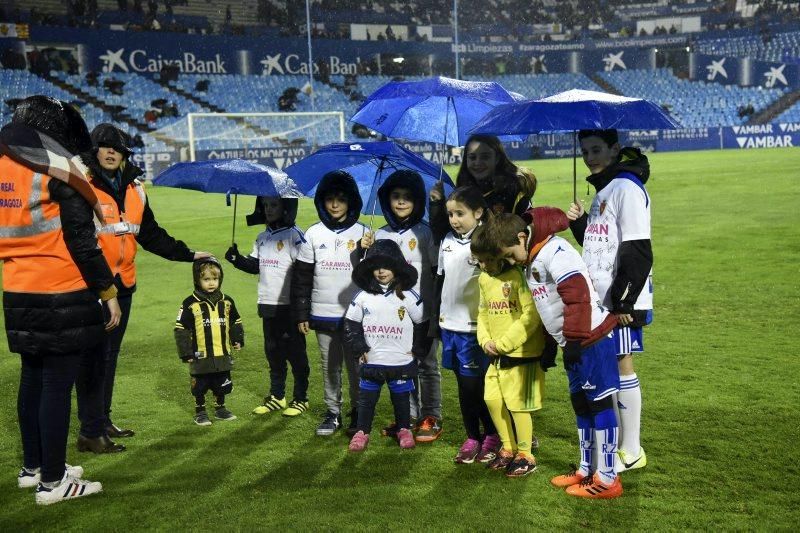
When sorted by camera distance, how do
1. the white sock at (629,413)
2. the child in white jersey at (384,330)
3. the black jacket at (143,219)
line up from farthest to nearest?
1. the child in white jersey at (384,330)
2. the black jacket at (143,219)
3. the white sock at (629,413)

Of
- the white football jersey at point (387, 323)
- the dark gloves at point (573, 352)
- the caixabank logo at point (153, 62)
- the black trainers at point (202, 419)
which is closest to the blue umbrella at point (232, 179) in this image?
the white football jersey at point (387, 323)

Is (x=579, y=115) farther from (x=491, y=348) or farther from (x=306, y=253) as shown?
(x=306, y=253)

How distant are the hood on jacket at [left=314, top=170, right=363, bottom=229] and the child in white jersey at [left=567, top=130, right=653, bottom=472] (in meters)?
1.63

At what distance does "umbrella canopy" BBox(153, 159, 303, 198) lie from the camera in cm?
557

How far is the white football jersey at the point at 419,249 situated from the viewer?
5535mm

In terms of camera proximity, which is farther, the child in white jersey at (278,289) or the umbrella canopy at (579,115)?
the child in white jersey at (278,289)

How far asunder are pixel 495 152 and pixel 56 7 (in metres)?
42.3

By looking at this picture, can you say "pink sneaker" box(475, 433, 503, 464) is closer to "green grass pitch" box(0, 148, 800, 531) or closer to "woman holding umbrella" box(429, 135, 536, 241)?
"green grass pitch" box(0, 148, 800, 531)

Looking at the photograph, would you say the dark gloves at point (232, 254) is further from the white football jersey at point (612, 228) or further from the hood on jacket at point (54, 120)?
the white football jersey at point (612, 228)

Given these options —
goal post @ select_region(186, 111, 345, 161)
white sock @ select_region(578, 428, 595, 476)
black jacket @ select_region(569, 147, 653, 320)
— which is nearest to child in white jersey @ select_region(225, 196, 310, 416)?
white sock @ select_region(578, 428, 595, 476)

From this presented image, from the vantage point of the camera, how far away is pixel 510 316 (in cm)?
470

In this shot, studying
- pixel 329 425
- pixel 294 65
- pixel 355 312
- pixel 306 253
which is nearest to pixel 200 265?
pixel 306 253

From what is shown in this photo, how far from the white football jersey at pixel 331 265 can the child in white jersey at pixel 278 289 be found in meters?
0.36

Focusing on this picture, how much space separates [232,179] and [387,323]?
4.84 ft
